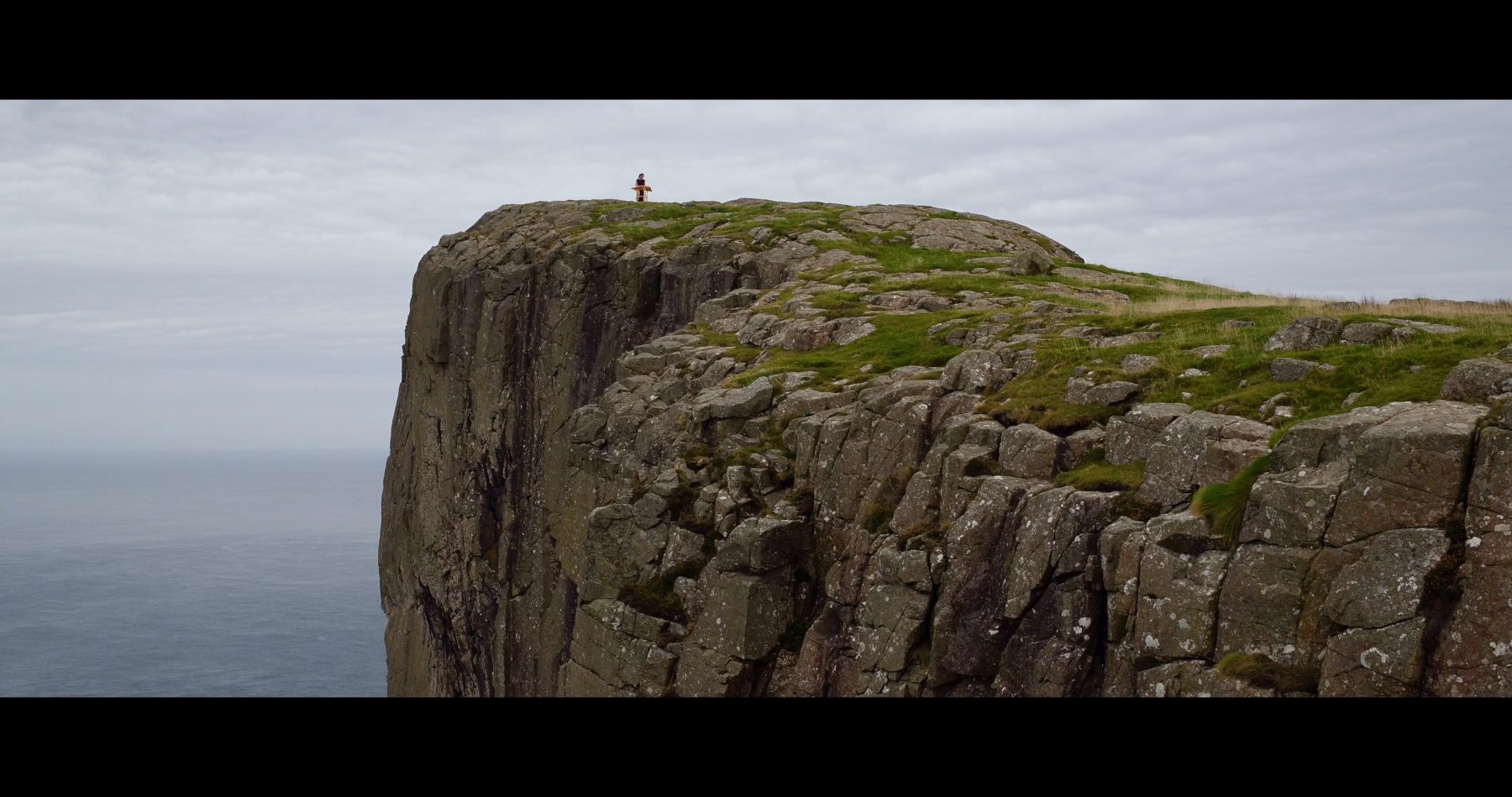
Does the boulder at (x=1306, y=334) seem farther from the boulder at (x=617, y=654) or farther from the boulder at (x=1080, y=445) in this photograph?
the boulder at (x=617, y=654)

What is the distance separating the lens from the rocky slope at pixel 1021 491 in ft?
60.1

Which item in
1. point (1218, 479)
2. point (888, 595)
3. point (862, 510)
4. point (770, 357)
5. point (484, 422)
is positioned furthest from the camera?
point (484, 422)

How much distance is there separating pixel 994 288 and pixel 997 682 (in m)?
26.1

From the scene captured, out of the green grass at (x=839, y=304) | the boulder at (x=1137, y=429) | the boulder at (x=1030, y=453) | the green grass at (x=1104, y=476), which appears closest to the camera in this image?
the green grass at (x=1104, y=476)

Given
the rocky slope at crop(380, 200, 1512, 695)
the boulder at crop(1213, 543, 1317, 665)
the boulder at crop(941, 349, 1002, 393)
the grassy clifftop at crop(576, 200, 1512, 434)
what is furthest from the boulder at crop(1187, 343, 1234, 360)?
the boulder at crop(1213, 543, 1317, 665)

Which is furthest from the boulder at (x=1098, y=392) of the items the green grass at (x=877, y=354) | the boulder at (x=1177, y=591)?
the green grass at (x=877, y=354)

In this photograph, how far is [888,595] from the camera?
89.5 ft

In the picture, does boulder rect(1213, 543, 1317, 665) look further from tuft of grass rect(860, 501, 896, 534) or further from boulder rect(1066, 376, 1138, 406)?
tuft of grass rect(860, 501, 896, 534)

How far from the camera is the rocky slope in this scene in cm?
1833

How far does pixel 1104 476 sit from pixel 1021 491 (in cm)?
205

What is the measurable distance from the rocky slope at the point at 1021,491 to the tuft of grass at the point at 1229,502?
0.26 ft
